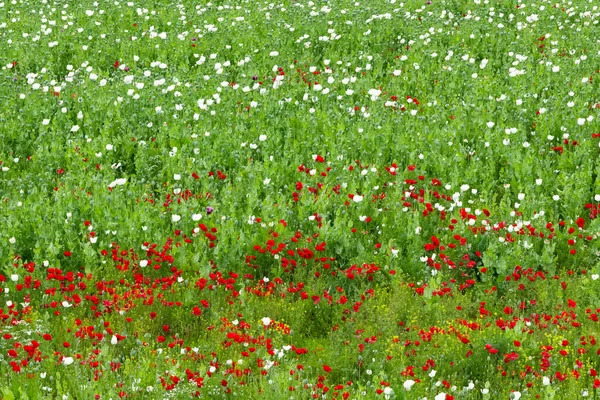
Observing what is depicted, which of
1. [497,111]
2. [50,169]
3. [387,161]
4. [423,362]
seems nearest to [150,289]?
[423,362]

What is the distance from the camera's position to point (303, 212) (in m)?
8.04

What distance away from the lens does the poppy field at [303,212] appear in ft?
19.8

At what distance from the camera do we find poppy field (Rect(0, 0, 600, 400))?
19.8 ft

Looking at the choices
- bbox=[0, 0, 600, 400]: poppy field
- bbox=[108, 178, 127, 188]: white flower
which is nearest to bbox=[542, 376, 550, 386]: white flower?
bbox=[0, 0, 600, 400]: poppy field

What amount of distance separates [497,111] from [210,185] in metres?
3.77

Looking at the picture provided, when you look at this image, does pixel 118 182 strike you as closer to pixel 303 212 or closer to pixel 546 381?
pixel 303 212

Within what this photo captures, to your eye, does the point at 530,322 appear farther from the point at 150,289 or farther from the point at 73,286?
the point at 73,286

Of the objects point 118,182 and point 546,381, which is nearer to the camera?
point 546,381

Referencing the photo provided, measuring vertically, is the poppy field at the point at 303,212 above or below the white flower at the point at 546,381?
below

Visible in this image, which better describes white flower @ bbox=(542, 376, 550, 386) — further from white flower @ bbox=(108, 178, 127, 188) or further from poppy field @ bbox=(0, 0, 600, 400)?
white flower @ bbox=(108, 178, 127, 188)

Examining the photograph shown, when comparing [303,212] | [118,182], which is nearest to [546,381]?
[303,212]

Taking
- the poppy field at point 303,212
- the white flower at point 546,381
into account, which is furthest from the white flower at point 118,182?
the white flower at point 546,381

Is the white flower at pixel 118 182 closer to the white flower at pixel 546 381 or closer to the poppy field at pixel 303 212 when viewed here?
the poppy field at pixel 303 212

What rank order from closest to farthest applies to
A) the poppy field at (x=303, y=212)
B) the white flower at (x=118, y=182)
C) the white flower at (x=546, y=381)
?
the white flower at (x=546, y=381) → the poppy field at (x=303, y=212) → the white flower at (x=118, y=182)
